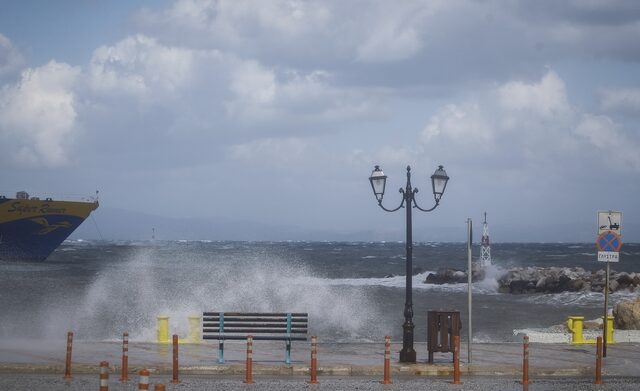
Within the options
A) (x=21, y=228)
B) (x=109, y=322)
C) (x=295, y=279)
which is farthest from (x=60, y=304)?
(x=21, y=228)

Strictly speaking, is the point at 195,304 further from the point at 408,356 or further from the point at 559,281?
the point at 408,356

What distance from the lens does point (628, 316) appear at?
26312mm

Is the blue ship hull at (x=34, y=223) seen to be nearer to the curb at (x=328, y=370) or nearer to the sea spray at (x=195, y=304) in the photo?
the sea spray at (x=195, y=304)

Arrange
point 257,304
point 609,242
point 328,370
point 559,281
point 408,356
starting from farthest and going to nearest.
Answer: point 559,281
point 257,304
point 609,242
point 408,356
point 328,370

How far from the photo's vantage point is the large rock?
26.1 meters

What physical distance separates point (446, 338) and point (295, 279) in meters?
68.4

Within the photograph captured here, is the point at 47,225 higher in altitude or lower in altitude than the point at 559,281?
higher

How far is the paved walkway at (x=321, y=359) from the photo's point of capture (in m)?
17.0

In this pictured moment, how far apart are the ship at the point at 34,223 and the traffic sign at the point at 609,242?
85490 millimetres

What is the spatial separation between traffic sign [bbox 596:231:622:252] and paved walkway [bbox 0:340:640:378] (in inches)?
94.0

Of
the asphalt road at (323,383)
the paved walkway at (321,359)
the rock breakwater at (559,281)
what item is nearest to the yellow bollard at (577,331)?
the paved walkway at (321,359)

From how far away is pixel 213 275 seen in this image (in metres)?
95.4

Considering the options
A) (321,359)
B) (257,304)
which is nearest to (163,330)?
(321,359)

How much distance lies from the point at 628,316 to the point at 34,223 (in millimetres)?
85078
